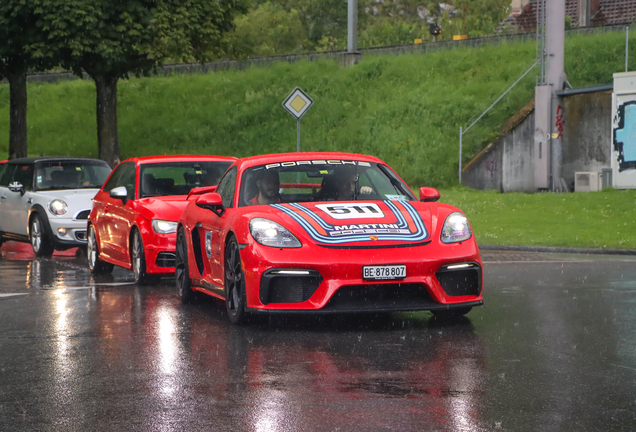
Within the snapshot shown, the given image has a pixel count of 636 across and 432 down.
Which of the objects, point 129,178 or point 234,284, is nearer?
point 234,284

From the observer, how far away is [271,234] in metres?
8.73

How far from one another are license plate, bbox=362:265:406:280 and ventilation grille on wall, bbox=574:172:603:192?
2294 cm

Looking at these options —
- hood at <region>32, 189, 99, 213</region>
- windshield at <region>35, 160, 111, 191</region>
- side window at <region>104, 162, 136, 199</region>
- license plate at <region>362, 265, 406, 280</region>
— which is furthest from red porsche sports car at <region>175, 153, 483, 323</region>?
windshield at <region>35, 160, 111, 191</region>

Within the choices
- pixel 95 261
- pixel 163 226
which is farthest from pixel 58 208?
pixel 163 226

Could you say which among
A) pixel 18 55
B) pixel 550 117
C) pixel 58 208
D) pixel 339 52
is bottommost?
pixel 58 208

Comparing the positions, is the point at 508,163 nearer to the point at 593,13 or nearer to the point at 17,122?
the point at 17,122

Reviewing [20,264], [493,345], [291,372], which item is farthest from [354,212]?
[20,264]

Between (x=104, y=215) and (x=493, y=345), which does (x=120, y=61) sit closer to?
(x=104, y=215)

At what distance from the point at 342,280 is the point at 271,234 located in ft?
2.47

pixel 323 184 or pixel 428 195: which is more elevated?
pixel 323 184

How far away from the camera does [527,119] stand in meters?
34.5

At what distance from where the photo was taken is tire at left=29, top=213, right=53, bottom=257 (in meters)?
17.4

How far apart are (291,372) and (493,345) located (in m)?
1.78

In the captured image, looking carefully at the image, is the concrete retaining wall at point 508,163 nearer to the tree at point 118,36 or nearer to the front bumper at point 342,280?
the tree at point 118,36
